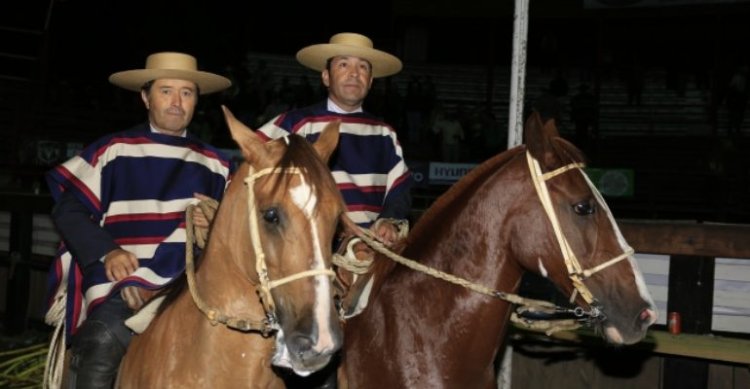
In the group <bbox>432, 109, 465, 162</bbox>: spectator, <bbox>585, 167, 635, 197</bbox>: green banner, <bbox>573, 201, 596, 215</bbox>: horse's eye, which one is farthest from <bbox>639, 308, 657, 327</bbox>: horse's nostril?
<bbox>432, 109, 465, 162</bbox>: spectator

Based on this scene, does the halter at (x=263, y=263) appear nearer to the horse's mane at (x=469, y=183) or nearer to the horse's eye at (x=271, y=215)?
the horse's eye at (x=271, y=215)

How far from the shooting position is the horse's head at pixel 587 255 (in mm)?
3740

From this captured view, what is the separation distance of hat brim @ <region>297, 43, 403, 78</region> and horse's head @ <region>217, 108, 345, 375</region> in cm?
158

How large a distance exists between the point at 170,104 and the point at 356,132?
1.07 metres

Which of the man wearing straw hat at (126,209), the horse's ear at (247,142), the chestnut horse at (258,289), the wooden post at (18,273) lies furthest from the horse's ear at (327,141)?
the wooden post at (18,273)

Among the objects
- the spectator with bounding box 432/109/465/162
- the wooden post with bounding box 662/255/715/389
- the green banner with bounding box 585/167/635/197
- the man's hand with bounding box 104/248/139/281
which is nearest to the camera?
the man's hand with bounding box 104/248/139/281

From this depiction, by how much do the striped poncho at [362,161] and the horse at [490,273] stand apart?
52cm

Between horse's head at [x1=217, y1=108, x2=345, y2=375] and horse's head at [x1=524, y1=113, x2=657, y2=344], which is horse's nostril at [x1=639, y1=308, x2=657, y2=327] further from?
horse's head at [x1=217, y1=108, x2=345, y2=375]

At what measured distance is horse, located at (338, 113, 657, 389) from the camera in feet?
12.4

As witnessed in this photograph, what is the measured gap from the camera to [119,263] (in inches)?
144

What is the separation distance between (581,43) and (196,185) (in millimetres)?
26860

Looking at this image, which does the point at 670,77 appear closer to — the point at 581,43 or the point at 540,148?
the point at 581,43

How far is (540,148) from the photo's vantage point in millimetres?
3918

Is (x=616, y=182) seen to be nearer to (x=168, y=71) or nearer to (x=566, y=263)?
(x=566, y=263)
